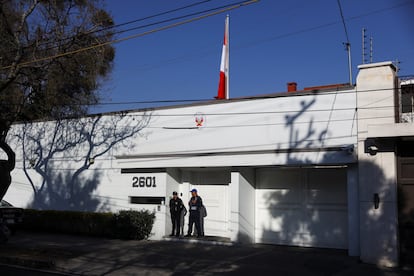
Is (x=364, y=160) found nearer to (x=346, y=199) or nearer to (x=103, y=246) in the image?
(x=346, y=199)

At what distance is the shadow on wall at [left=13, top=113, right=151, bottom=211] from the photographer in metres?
18.4

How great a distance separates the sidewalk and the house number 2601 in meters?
2.29

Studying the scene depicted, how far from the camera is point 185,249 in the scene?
1430 centimetres

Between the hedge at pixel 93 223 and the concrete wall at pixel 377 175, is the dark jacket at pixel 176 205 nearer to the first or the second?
the hedge at pixel 93 223

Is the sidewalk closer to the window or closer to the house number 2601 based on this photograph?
the house number 2601

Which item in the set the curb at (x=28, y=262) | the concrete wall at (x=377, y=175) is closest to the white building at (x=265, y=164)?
the concrete wall at (x=377, y=175)

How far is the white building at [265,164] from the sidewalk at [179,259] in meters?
0.93

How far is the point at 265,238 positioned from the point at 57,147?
987 cm

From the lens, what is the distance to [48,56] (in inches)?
618

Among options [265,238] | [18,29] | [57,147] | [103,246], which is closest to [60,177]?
[57,147]

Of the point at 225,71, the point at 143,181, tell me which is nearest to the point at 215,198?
the point at 143,181

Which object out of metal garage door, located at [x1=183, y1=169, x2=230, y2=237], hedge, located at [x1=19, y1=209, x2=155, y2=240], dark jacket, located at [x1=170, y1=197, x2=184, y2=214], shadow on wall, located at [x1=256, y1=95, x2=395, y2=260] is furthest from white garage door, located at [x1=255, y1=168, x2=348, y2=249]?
hedge, located at [x1=19, y1=209, x2=155, y2=240]

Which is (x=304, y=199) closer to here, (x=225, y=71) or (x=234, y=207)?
(x=234, y=207)

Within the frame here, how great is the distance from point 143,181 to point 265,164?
501cm
